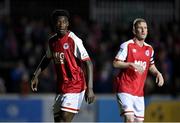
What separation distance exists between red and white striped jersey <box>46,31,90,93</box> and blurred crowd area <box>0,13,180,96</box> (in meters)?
8.91

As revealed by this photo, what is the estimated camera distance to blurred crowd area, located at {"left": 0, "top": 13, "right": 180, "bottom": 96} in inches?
789

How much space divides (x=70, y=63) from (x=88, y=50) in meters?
10.2

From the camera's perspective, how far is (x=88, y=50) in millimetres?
20859

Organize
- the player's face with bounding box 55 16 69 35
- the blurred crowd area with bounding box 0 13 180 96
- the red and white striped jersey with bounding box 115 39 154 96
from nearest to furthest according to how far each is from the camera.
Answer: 1. the player's face with bounding box 55 16 69 35
2. the red and white striped jersey with bounding box 115 39 154 96
3. the blurred crowd area with bounding box 0 13 180 96

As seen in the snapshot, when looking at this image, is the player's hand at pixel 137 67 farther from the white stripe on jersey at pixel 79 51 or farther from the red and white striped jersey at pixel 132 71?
the white stripe on jersey at pixel 79 51

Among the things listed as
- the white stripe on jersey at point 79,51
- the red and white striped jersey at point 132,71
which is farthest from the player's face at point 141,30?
the white stripe on jersey at point 79,51

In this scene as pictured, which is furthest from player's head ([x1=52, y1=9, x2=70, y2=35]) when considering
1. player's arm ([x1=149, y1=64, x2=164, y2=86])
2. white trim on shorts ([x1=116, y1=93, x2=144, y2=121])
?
player's arm ([x1=149, y1=64, x2=164, y2=86])

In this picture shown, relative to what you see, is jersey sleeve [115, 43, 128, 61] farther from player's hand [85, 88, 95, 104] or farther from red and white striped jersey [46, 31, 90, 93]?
player's hand [85, 88, 95, 104]

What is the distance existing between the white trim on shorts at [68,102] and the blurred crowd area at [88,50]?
8897 millimetres

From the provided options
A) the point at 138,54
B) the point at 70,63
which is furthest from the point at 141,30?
the point at 70,63

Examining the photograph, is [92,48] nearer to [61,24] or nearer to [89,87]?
[61,24]

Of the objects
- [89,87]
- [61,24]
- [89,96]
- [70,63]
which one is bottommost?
[89,96]

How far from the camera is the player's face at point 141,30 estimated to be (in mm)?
11125

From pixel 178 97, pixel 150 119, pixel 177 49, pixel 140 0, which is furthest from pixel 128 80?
pixel 140 0
